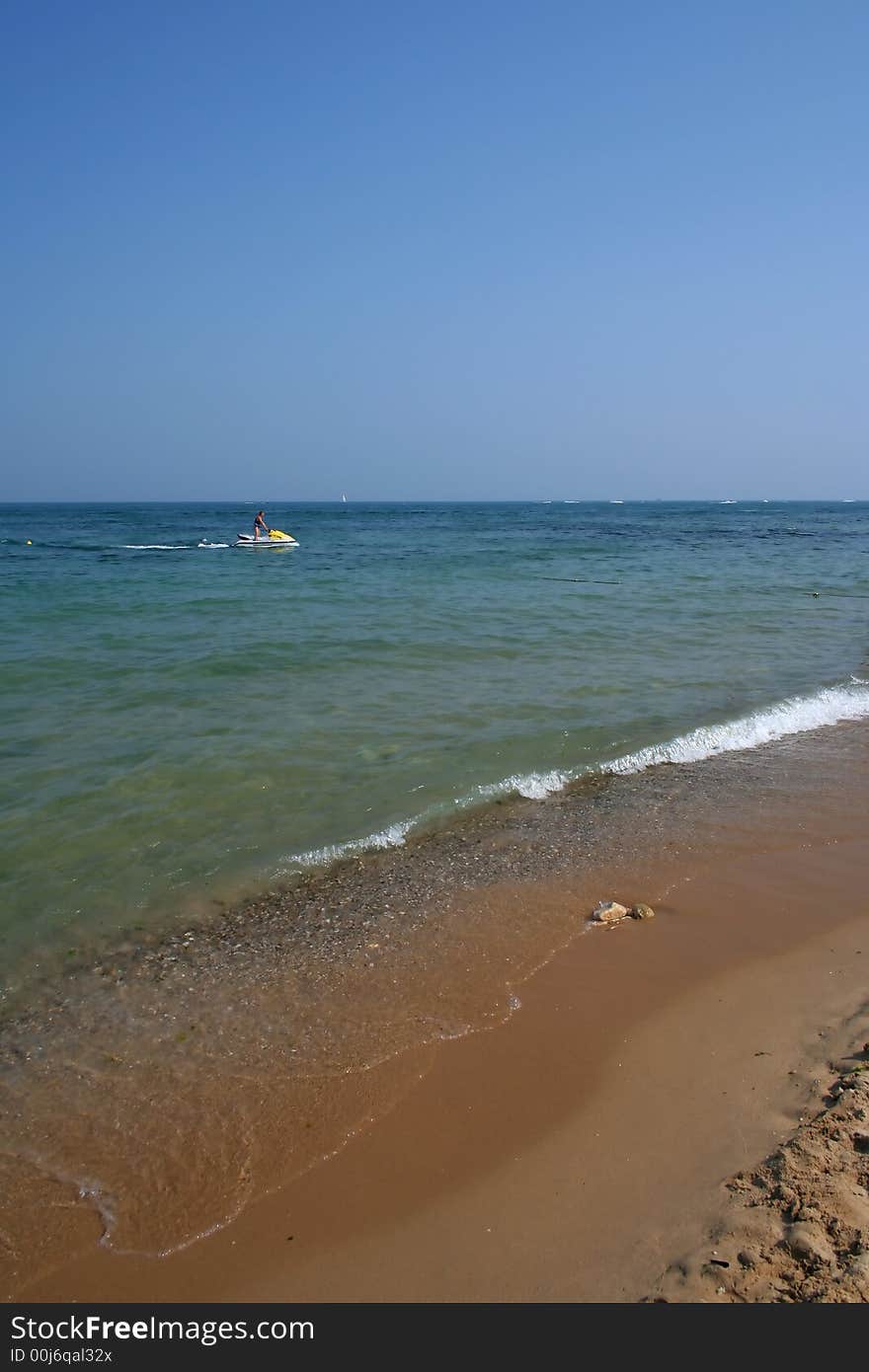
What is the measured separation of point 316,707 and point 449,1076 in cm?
607

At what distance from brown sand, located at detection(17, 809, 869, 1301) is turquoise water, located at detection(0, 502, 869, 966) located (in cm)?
230

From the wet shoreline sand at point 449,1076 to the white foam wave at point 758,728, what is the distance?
2.07m

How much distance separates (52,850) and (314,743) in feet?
9.08

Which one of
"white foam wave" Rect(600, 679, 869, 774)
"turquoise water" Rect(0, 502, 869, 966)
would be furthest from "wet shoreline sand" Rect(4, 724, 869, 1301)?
"white foam wave" Rect(600, 679, 869, 774)

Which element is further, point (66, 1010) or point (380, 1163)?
point (66, 1010)

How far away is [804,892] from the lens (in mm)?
5145

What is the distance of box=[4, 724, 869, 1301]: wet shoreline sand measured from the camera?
268 cm

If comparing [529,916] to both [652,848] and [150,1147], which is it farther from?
[150,1147]

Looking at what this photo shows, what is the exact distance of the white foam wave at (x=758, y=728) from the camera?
774cm

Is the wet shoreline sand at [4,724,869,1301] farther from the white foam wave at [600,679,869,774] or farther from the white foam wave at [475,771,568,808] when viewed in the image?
the white foam wave at [600,679,869,774]

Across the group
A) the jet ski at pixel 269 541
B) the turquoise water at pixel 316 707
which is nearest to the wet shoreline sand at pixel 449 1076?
the turquoise water at pixel 316 707

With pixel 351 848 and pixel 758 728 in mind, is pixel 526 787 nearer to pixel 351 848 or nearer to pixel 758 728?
pixel 351 848
